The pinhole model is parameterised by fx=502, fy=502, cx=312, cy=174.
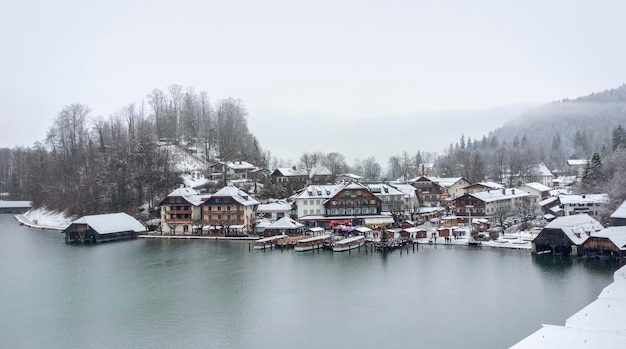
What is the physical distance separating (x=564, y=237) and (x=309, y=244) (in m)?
16.4

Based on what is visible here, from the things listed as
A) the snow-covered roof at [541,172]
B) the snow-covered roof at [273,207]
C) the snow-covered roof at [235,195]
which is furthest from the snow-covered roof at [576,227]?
the snow-covered roof at [541,172]

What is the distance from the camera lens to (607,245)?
27.4m

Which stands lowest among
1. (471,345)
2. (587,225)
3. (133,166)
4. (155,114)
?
(471,345)

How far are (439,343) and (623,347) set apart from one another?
5.10 meters

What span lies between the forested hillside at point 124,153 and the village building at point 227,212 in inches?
421

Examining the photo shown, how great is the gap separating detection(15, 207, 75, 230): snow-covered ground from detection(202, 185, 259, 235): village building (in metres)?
18.5

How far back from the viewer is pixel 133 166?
56188 mm

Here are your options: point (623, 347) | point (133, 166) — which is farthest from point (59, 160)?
point (623, 347)

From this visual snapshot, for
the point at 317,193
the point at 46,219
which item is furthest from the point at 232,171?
the point at 46,219

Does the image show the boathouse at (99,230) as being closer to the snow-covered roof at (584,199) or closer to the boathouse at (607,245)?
the boathouse at (607,245)

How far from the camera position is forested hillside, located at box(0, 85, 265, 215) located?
180 ft

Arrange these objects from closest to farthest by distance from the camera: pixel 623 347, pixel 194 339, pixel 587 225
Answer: pixel 623 347, pixel 194 339, pixel 587 225

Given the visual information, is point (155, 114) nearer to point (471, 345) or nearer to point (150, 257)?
point (150, 257)

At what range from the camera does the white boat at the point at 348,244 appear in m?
34.7
